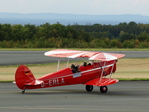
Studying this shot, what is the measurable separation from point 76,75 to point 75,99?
228 centimetres

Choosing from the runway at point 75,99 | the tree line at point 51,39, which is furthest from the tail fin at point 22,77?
the tree line at point 51,39

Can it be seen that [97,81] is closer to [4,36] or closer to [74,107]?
[74,107]

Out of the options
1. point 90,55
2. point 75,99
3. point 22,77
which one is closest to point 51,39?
point 90,55

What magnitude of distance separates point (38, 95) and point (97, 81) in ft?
10.8

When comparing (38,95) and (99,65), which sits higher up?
(99,65)

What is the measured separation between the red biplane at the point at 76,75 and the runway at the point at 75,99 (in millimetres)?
574

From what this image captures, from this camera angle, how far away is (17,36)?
207 feet

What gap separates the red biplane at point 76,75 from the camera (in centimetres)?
1683

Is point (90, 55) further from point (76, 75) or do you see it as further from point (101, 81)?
point (101, 81)

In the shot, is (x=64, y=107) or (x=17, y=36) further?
(x=17, y=36)

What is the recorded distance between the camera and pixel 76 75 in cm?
1856

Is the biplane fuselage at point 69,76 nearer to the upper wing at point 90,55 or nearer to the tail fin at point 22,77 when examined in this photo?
the tail fin at point 22,77

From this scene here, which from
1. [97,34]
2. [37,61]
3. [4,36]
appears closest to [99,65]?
[37,61]

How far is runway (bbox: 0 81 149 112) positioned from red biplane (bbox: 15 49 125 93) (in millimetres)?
574
